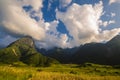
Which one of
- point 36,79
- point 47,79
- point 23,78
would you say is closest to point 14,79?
point 23,78

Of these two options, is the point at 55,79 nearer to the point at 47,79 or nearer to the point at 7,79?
the point at 47,79

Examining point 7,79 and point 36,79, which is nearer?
point 7,79

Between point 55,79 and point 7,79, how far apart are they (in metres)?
9.94

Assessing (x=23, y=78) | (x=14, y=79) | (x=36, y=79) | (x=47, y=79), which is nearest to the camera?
(x=14, y=79)

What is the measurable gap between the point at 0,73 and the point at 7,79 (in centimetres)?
141

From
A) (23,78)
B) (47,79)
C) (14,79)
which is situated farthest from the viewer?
(47,79)

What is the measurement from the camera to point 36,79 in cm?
1912

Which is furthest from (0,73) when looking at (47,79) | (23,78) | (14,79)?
(47,79)

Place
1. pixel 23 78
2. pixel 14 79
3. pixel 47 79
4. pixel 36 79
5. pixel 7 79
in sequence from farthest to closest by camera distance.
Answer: pixel 47 79, pixel 36 79, pixel 23 78, pixel 14 79, pixel 7 79

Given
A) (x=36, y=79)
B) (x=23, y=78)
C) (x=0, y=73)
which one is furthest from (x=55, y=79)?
(x=0, y=73)

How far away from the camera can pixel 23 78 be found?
14359 millimetres

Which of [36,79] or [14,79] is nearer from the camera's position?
[14,79]

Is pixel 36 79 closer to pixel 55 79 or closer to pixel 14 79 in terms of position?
pixel 55 79

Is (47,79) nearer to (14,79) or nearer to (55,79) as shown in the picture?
(55,79)
